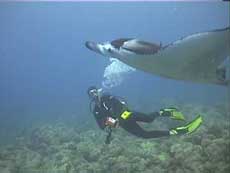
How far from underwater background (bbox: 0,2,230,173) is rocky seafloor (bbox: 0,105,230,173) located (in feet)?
0.04

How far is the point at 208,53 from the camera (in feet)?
14.9

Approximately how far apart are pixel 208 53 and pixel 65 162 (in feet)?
6.37

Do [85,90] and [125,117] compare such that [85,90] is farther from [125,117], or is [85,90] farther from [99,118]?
[125,117]

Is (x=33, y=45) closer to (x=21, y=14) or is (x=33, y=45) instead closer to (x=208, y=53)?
(x=21, y=14)

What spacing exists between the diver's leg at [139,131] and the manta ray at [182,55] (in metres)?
0.61

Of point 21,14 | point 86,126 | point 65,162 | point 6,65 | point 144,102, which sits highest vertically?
point 21,14

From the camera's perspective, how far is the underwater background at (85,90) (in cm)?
470

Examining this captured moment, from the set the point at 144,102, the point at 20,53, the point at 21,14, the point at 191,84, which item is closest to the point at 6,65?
the point at 20,53

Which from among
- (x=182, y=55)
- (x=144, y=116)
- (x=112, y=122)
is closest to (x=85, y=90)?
(x=112, y=122)

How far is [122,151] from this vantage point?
15.7ft

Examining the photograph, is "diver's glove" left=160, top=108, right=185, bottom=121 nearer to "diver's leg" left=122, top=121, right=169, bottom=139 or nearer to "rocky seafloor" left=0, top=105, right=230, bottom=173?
"rocky seafloor" left=0, top=105, right=230, bottom=173

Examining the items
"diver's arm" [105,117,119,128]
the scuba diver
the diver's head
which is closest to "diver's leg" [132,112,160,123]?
the scuba diver

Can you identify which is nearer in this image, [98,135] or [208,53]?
[208,53]

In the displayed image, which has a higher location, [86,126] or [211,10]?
[211,10]
